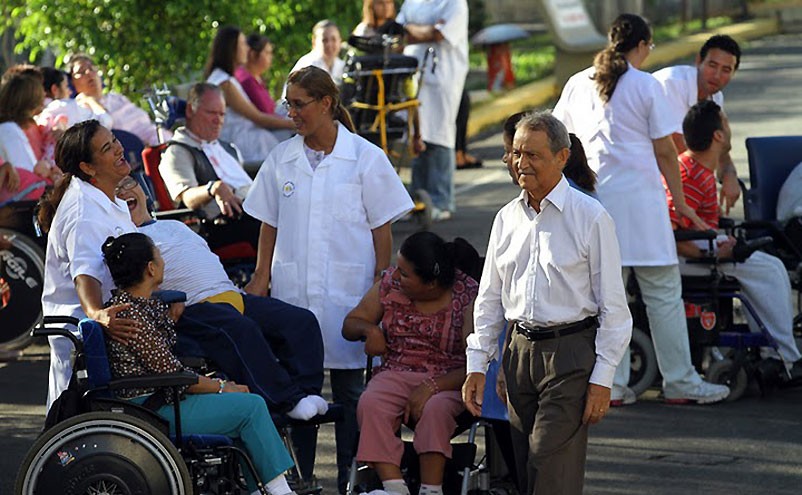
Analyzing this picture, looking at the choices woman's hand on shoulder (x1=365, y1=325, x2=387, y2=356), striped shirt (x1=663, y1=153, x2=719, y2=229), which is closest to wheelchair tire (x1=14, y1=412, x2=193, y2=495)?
woman's hand on shoulder (x1=365, y1=325, x2=387, y2=356)

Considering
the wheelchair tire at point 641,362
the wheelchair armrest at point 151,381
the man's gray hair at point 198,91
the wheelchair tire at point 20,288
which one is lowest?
the wheelchair tire at point 641,362

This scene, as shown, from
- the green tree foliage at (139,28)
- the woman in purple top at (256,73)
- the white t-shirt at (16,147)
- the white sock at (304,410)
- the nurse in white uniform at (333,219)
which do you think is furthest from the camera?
the green tree foliage at (139,28)

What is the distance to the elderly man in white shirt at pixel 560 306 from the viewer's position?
5832mm

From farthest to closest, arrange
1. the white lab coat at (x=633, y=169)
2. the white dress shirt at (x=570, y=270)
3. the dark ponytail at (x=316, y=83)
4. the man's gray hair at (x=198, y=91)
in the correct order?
the man's gray hair at (x=198, y=91)
the white lab coat at (x=633, y=169)
the dark ponytail at (x=316, y=83)
the white dress shirt at (x=570, y=270)

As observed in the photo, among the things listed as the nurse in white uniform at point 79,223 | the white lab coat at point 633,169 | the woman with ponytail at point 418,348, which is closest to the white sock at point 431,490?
the woman with ponytail at point 418,348

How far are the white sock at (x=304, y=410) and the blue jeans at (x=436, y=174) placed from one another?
7406 millimetres

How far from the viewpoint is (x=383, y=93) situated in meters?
13.2

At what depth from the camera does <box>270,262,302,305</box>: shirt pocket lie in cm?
733

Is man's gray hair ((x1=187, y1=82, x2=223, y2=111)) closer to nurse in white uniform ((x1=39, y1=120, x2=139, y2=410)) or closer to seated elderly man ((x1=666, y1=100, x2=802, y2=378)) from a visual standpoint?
seated elderly man ((x1=666, y1=100, x2=802, y2=378))

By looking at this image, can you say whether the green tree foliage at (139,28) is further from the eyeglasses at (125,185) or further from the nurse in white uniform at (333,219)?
the nurse in white uniform at (333,219)

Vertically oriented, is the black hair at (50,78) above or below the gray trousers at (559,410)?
above

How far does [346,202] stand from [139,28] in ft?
29.3

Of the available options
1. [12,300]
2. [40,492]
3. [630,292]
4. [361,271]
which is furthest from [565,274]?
[12,300]

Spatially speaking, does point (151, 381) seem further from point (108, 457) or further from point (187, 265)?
point (187, 265)
